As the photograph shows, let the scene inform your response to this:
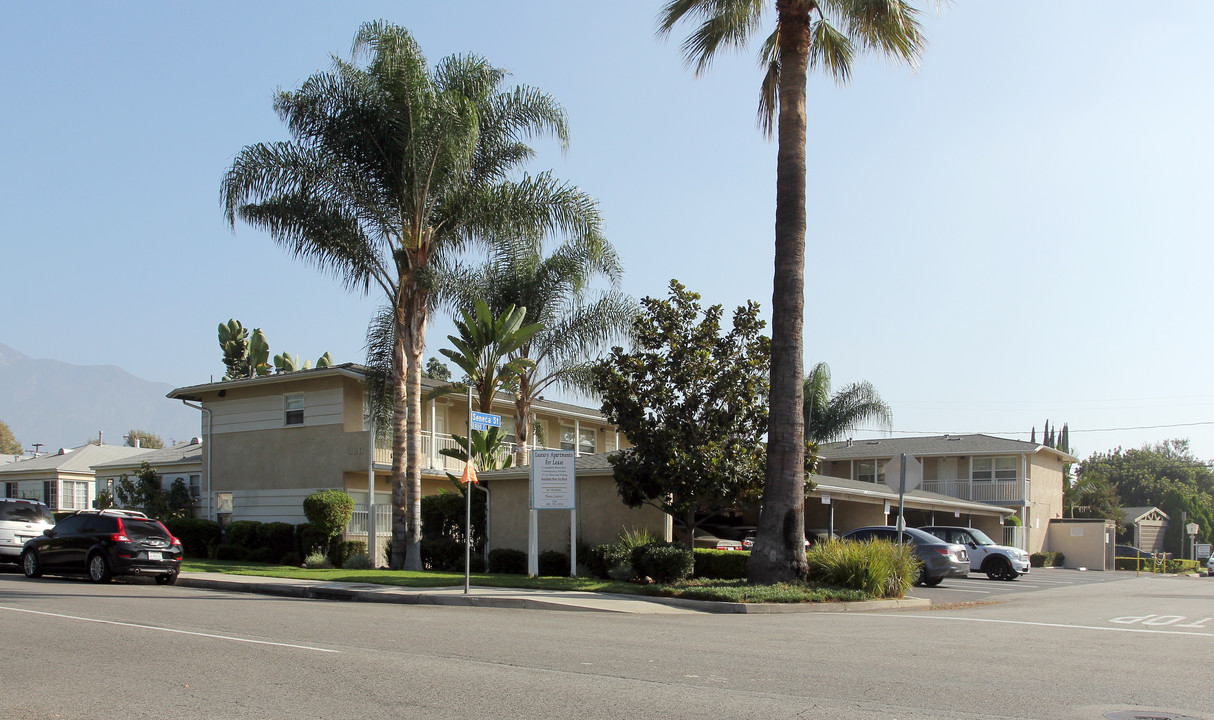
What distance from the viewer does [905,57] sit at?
1911 centimetres

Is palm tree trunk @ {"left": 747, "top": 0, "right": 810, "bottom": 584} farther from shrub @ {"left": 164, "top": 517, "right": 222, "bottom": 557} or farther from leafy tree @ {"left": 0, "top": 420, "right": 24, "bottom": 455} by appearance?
leafy tree @ {"left": 0, "top": 420, "right": 24, "bottom": 455}

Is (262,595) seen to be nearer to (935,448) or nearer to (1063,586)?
(1063,586)

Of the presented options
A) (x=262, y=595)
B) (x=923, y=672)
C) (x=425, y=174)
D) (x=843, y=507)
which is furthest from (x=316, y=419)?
(x=923, y=672)

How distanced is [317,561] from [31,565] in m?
7.26

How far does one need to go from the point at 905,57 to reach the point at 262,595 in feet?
53.8

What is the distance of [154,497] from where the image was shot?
1320 inches

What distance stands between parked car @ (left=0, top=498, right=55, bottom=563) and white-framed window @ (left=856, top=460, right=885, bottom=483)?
35347 mm

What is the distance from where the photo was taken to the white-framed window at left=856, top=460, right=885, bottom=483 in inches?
1860

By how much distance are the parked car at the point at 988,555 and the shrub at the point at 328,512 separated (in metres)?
17.2

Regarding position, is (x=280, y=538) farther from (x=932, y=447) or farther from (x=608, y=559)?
(x=932, y=447)

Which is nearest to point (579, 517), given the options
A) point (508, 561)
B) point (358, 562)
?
point (508, 561)

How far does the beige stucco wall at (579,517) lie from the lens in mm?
23656

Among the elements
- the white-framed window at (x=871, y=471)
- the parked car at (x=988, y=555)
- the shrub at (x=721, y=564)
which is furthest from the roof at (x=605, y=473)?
the white-framed window at (x=871, y=471)

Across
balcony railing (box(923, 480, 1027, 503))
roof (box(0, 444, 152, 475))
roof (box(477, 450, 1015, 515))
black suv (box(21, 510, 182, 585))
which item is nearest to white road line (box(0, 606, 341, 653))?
black suv (box(21, 510, 182, 585))
